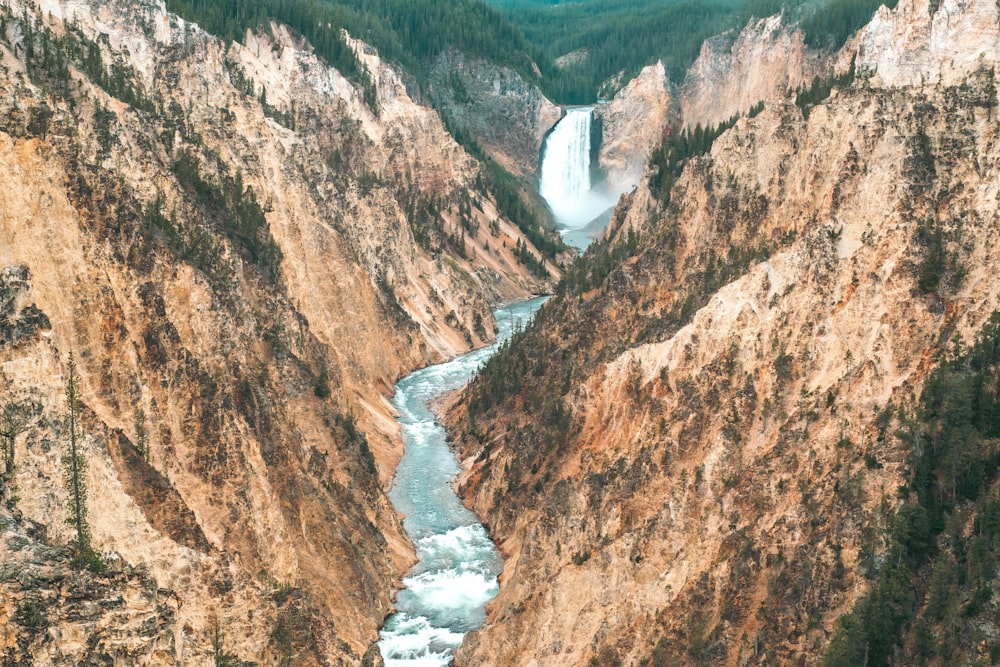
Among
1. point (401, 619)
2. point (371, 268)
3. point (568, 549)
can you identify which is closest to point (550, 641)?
point (568, 549)

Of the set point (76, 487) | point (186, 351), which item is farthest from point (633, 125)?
point (76, 487)

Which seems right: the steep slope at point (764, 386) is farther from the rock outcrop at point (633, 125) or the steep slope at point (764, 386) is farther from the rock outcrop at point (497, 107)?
the rock outcrop at point (497, 107)

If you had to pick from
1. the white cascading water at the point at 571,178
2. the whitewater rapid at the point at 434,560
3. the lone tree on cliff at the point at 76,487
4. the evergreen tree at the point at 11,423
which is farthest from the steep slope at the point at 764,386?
the white cascading water at the point at 571,178

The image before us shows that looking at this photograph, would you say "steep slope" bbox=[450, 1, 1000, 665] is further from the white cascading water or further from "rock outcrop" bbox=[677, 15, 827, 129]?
the white cascading water

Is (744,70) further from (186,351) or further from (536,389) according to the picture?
(186,351)

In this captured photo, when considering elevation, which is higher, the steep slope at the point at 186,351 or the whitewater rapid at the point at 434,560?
the steep slope at the point at 186,351

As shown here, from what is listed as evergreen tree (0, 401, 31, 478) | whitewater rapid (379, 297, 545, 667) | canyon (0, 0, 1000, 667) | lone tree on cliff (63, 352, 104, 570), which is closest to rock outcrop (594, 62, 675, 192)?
canyon (0, 0, 1000, 667)
